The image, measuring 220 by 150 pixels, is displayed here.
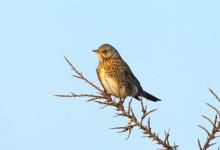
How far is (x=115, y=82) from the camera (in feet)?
25.1

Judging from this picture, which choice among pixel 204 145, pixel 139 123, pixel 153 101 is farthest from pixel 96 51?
pixel 204 145

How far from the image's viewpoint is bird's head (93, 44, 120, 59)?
26.9 feet

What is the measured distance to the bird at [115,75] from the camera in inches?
301

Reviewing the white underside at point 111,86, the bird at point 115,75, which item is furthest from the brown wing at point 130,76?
the white underside at point 111,86

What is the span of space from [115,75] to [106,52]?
638 millimetres

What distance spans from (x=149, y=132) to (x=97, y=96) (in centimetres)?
101

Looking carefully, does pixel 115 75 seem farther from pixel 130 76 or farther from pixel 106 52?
pixel 106 52

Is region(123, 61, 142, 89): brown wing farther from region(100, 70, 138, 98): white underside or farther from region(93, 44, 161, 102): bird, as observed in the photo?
region(100, 70, 138, 98): white underside

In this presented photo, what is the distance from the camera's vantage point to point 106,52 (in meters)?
8.27

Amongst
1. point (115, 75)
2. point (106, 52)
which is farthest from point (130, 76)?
point (106, 52)

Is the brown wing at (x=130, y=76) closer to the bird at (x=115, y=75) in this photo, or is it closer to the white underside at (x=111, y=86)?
the bird at (x=115, y=75)

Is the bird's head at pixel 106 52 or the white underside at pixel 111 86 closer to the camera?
the white underside at pixel 111 86

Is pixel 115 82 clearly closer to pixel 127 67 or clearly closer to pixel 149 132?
pixel 127 67

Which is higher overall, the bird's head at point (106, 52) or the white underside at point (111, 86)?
the bird's head at point (106, 52)
